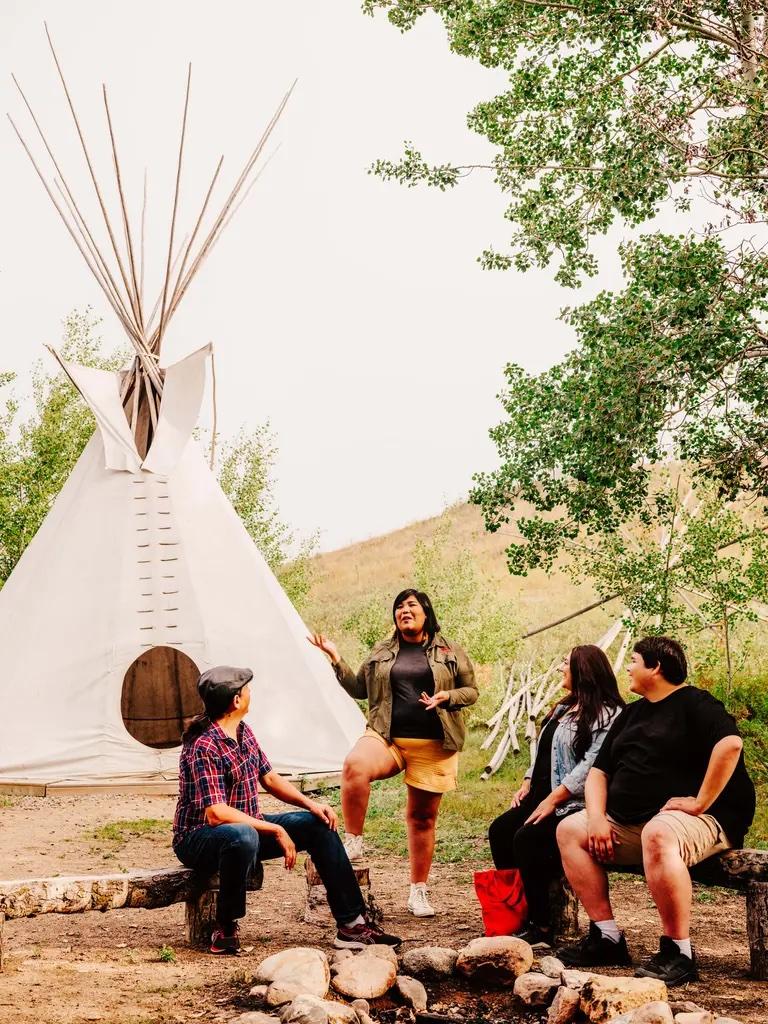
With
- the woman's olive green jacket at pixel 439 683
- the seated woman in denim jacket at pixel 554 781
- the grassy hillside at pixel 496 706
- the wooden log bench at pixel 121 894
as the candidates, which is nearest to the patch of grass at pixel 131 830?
the grassy hillside at pixel 496 706

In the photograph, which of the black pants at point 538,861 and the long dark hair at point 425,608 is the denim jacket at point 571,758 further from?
the long dark hair at point 425,608

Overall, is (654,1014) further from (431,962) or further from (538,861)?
(538,861)

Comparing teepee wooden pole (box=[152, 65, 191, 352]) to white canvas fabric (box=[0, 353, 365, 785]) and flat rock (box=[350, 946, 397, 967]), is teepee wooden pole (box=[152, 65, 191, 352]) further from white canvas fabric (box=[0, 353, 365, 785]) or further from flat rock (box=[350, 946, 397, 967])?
flat rock (box=[350, 946, 397, 967])

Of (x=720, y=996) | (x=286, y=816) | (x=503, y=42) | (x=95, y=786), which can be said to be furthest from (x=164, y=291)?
(x=720, y=996)

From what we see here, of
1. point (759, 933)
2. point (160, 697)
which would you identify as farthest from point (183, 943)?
A: point (160, 697)

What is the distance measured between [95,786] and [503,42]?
19.3 ft

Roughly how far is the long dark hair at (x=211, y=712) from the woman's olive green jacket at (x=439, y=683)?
781 mm

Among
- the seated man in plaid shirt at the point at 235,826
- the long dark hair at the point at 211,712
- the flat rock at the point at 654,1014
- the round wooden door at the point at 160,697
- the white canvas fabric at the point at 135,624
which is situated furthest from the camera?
the round wooden door at the point at 160,697

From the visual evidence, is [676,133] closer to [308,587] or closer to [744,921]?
[744,921]

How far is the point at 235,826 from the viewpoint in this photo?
4.04 m

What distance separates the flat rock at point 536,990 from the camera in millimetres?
3500

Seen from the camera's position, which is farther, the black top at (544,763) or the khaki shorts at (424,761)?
the khaki shorts at (424,761)

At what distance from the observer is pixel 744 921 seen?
482 centimetres

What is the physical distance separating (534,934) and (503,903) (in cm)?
16
